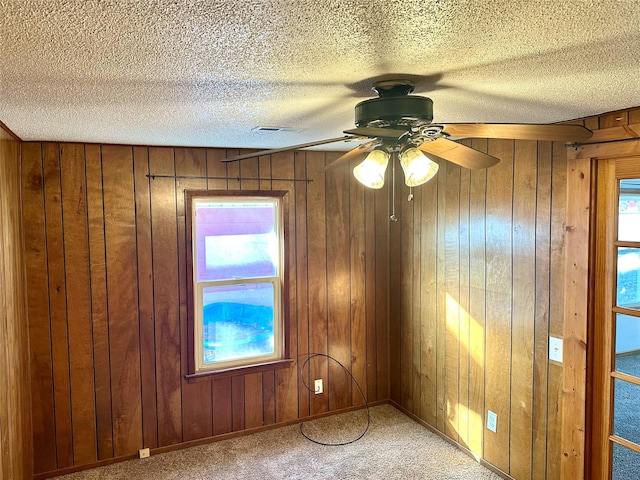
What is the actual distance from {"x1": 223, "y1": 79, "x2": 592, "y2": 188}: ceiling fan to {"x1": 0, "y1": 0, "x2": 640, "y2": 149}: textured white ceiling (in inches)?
3.5

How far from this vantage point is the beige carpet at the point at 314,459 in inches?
128

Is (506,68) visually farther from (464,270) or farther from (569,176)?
(464,270)

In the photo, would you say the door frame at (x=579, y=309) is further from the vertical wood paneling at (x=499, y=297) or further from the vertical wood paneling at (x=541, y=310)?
the vertical wood paneling at (x=499, y=297)

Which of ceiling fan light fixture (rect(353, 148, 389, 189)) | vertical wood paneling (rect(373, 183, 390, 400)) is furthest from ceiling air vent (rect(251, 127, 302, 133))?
vertical wood paneling (rect(373, 183, 390, 400))

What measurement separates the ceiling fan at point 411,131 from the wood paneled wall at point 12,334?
6.22 ft

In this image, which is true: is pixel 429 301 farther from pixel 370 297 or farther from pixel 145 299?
pixel 145 299

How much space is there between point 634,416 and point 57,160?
3.70 metres

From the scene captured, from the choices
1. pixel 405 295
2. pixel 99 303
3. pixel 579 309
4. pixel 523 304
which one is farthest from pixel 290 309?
pixel 579 309

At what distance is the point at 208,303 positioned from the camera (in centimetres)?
371

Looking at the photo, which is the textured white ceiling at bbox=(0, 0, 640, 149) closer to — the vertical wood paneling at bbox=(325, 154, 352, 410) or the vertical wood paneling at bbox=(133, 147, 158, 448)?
the vertical wood paneling at bbox=(133, 147, 158, 448)

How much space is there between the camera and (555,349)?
2.78m

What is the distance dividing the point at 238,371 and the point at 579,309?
94.4 inches

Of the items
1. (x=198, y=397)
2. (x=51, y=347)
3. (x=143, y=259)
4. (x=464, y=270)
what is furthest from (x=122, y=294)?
(x=464, y=270)

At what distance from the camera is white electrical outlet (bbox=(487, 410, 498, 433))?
127 inches
